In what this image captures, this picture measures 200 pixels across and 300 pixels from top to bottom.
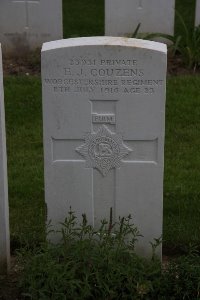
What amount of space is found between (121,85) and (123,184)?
587mm

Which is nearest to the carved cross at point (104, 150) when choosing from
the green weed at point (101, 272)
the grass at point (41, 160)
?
the green weed at point (101, 272)

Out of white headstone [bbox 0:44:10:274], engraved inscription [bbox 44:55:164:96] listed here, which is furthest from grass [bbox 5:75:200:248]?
engraved inscription [bbox 44:55:164:96]

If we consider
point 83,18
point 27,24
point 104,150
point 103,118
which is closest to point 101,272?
point 104,150

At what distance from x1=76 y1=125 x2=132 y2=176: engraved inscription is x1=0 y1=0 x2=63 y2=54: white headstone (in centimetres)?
457

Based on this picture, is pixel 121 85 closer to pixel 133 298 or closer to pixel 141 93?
pixel 141 93

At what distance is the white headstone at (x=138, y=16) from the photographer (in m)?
8.59

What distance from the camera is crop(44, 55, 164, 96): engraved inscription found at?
404cm

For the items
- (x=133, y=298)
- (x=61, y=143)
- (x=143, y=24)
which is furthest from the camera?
(x=143, y=24)

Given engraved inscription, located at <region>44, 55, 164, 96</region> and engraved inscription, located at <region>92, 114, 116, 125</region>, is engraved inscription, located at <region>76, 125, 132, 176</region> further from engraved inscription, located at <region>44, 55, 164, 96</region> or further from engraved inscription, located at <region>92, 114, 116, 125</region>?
engraved inscription, located at <region>44, 55, 164, 96</region>

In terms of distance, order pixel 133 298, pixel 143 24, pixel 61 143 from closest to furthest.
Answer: pixel 133 298 → pixel 61 143 → pixel 143 24

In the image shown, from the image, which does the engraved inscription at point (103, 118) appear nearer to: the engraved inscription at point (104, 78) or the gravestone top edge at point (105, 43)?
the engraved inscription at point (104, 78)

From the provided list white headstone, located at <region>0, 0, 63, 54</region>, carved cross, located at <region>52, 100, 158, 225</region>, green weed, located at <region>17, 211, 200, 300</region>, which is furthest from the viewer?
white headstone, located at <region>0, 0, 63, 54</region>

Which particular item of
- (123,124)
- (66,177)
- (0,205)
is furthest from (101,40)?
(0,205)

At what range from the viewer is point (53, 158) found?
4.23 meters
